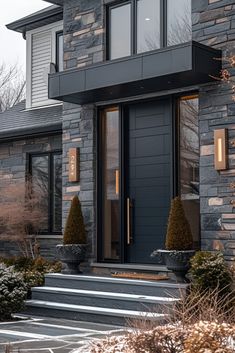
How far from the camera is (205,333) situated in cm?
534

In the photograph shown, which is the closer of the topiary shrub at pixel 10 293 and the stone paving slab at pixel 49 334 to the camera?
the stone paving slab at pixel 49 334

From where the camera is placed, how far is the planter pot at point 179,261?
31.9ft

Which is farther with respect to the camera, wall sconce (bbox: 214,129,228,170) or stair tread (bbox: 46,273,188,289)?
wall sconce (bbox: 214,129,228,170)

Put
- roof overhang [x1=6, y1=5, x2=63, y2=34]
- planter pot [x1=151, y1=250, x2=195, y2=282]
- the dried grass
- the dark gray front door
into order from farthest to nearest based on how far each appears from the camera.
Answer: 1. roof overhang [x1=6, y1=5, x2=63, y2=34]
2. the dark gray front door
3. planter pot [x1=151, y1=250, x2=195, y2=282]
4. the dried grass

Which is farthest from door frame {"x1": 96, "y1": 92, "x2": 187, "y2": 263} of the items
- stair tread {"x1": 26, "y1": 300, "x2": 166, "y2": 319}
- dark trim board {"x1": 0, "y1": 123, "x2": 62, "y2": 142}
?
dark trim board {"x1": 0, "y1": 123, "x2": 62, "y2": 142}

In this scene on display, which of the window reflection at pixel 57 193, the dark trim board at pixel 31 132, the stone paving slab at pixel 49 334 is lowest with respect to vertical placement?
the stone paving slab at pixel 49 334

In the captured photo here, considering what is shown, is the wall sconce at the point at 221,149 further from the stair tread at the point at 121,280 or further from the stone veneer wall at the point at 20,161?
the stone veneer wall at the point at 20,161

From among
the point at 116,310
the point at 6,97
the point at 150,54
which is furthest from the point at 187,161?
the point at 6,97

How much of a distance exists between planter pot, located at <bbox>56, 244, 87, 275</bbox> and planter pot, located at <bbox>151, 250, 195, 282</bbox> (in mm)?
2012

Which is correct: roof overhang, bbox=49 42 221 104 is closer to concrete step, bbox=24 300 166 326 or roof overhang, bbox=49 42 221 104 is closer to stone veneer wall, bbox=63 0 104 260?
stone veneer wall, bbox=63 0 104 260

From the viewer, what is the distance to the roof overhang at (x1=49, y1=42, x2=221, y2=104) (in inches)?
387

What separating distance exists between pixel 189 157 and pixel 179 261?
1977 mm

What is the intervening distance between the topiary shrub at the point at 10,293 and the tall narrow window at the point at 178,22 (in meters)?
4.82

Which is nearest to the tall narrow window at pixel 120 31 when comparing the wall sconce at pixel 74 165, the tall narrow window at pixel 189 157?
the tall narrow window at pixel 189 157
